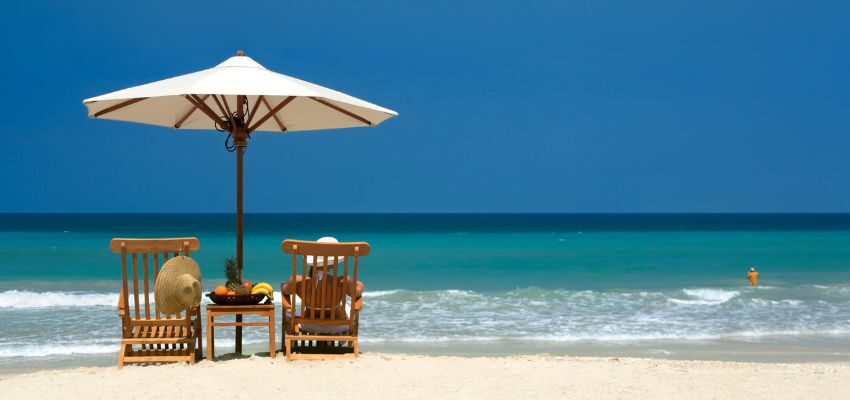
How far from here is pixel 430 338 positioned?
8969mm

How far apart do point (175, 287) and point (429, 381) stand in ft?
5.98

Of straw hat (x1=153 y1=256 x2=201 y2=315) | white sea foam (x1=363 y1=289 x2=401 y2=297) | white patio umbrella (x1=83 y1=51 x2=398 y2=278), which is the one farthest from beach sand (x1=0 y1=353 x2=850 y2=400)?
white sea foam (x1=363 y1=289 x2=401 y2=297)

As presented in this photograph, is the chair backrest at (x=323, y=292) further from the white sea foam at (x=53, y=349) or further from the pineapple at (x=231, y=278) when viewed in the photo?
the white sea foam at (x=53, y=349)

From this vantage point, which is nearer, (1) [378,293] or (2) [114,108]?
(2) [114,108]

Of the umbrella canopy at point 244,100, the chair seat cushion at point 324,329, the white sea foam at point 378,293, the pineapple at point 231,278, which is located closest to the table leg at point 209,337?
the pineapple at point 231,278

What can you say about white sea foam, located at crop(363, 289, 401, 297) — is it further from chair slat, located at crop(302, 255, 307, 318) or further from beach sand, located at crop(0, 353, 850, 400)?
chair slat, located at crop(302, 255, 307, 318)

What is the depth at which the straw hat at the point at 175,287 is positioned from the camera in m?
5.39

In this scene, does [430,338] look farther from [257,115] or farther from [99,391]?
[99,391]

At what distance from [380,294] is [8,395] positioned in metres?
9.12

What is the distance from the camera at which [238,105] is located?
616cm

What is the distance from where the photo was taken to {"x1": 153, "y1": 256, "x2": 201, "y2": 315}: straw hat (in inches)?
212

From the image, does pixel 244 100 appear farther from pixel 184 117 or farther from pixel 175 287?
pixel 175 287

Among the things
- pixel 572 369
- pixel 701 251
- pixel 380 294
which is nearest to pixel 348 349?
pixel 572 369

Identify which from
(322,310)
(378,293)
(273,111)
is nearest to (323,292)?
(322,310)
